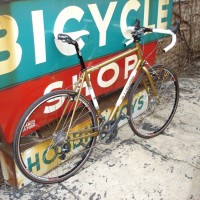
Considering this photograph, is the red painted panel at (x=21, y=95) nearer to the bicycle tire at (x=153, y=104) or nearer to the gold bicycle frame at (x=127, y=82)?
the gold bicycle frame at (x=127, y=82)

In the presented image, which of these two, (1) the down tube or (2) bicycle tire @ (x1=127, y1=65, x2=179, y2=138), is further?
(2) bicycle tire @ (x1=127, y1=65, x2=179, y2=138)

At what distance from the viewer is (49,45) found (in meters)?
2.77

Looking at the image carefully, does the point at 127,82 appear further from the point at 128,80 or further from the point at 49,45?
the point at 49,45

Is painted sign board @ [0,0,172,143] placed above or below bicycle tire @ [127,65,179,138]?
above

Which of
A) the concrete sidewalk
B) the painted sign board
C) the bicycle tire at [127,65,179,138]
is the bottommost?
the concrete sidewalk

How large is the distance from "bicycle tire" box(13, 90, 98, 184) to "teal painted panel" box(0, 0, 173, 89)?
318 millimetres

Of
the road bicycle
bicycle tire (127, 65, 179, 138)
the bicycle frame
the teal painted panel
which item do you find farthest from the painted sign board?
bicycle tire (127, 65, 179, 138)

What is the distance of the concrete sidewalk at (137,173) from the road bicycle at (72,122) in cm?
13

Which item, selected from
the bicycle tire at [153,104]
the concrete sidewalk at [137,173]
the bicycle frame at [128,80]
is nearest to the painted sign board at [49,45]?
the bicycle frame at [128,80]

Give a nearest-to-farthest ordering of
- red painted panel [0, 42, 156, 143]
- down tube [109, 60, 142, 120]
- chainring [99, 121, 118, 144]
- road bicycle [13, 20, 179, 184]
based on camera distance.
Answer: red painted panel [0, 42, 156, 143], road bicycle [13, 20, 179, 184], chainring [99, 121, 118, 144], down tube [109, 60, 142, 120]

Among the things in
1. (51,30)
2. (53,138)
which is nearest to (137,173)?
(53,138)

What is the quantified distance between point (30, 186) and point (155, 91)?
69.7 inches

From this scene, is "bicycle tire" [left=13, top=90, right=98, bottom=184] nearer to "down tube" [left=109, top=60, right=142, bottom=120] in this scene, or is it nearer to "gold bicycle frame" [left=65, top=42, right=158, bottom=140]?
"gold bicycle frame" [left=65, top=42, right=158, bottom=140]

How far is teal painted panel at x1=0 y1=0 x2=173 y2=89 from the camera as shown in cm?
243
